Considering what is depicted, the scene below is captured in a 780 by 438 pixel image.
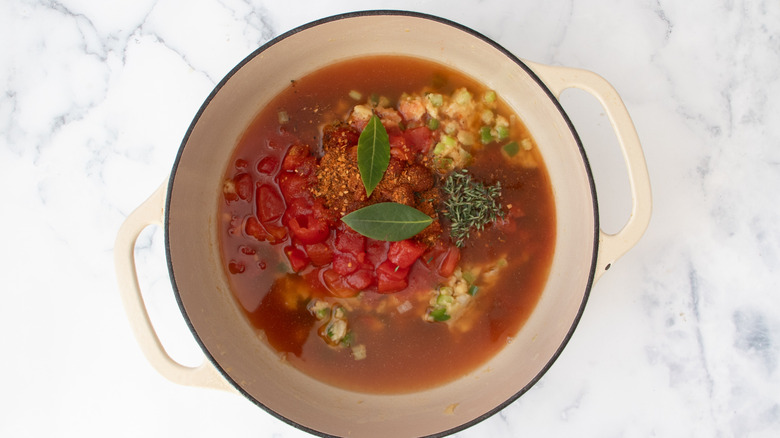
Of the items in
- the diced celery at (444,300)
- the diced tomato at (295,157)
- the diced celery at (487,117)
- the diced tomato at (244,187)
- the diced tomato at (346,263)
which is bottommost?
the diced celery at (444,300)

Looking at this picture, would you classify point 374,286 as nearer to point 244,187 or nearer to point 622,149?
point 244,187

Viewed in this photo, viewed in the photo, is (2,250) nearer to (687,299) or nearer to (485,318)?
(485,318)

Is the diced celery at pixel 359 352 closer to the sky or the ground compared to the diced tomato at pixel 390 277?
closer to the ground

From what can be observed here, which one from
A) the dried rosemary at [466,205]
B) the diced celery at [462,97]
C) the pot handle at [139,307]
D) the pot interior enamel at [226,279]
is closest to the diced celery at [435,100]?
the diced celery at [462,97]

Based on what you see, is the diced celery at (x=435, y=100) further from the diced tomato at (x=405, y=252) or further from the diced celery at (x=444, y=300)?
the diced celery at (x=444, y=300)

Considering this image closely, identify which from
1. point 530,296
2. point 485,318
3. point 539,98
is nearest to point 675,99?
point 539,98

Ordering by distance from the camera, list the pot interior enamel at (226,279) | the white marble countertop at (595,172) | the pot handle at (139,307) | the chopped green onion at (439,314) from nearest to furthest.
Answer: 1. the pot handle at (139,307)
2. the pot interior enamel at (226,279)
3. the chopped green onion at (439,314)
4. the white marble countertop at (595,172)

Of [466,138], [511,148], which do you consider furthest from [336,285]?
[511,148]
